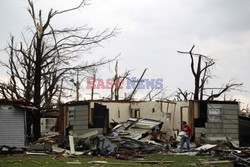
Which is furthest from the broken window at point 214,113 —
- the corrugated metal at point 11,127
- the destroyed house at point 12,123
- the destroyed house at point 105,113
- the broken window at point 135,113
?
the corrugated metal at point 11,127

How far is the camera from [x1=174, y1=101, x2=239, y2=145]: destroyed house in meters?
29.1

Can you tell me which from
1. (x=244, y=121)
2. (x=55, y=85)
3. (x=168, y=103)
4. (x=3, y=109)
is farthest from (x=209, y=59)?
(x=3, y=109)

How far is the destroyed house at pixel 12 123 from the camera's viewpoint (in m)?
23.0

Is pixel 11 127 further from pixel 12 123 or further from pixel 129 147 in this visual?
pixel 129 147

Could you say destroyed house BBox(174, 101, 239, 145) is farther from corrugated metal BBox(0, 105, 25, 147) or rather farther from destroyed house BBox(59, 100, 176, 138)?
corrugated metal BBox(0, 105, 25, 147)

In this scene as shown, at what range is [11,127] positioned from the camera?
912 inches

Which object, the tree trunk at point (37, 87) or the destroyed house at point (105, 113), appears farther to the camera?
the tree trunk at point (37, 87)

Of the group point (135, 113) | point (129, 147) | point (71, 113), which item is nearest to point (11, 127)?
point (129, 147)

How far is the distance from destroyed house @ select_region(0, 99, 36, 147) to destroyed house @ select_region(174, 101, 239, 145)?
37.3 feet

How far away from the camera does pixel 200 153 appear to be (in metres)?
21.7

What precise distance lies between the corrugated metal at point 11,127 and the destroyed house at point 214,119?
37.7 feet

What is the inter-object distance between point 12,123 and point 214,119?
13498 mm

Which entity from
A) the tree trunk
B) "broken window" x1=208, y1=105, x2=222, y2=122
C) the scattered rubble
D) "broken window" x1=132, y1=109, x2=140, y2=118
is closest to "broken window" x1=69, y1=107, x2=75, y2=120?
the scattered rubble

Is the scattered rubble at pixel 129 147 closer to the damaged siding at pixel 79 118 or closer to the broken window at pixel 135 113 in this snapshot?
the damaged siding at pixel 79 118
